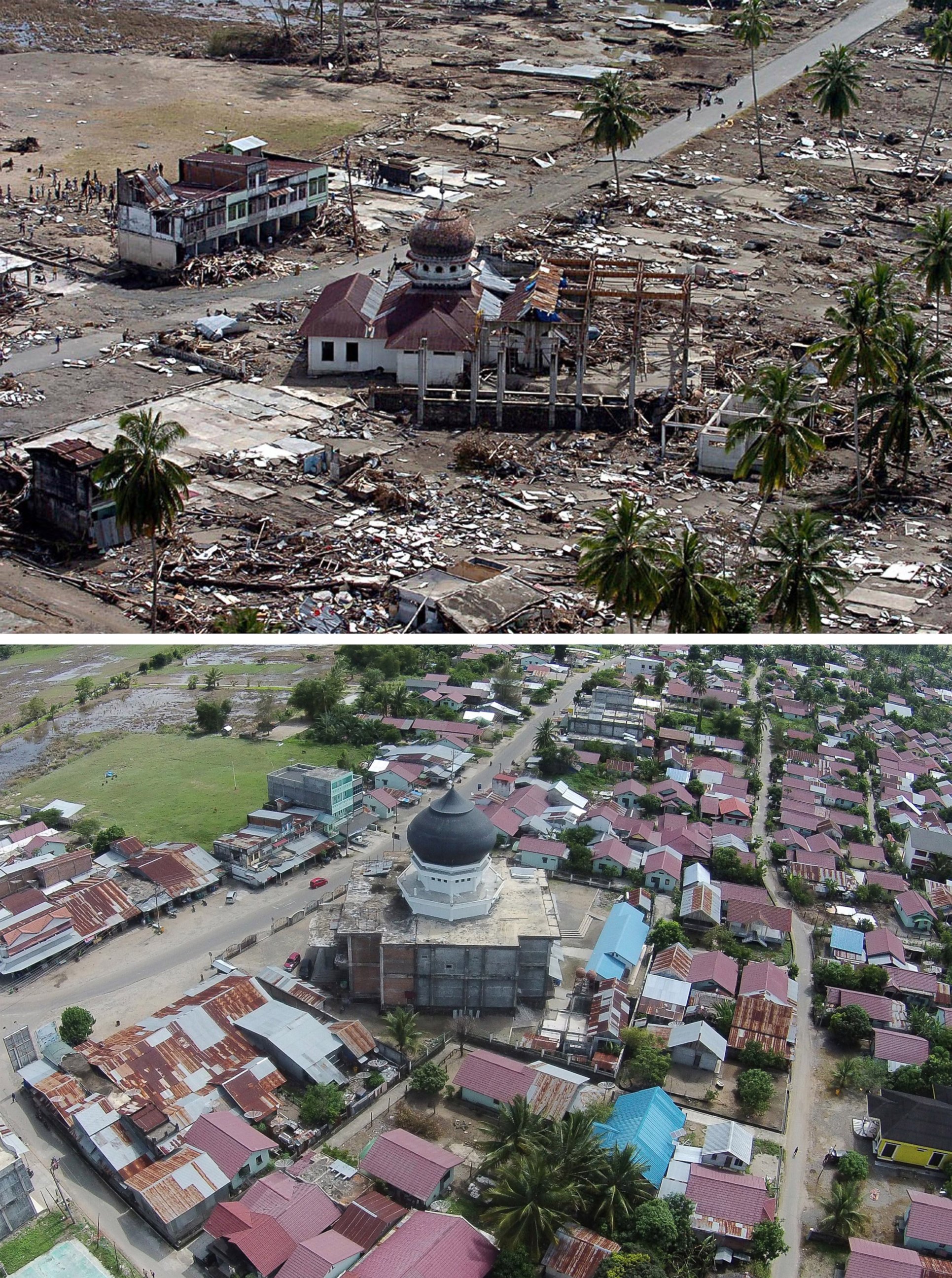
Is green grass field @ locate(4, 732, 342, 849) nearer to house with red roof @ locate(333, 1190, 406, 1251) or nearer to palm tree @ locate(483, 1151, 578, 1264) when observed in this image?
house with red roof @ locate(333, 1190, 406, 1251)

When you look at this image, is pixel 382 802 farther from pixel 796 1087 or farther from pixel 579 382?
pixel 579 382

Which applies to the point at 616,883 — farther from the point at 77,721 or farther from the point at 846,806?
the point at 77,721

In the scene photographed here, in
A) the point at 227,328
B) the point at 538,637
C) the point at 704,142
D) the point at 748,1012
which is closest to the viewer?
the point at 748,1012

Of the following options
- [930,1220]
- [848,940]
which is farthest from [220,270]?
[930,1220]

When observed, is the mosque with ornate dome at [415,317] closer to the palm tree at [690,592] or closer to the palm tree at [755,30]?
the palm tree at [690,592]

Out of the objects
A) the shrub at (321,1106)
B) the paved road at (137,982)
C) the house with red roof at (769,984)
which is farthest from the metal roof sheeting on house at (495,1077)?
the house with red roof at (769,984)

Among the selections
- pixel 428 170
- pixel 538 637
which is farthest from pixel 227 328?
pixel 538 637
